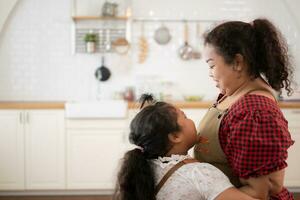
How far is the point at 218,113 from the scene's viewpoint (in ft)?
4.13

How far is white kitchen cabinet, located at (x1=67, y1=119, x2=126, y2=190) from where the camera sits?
146 inches

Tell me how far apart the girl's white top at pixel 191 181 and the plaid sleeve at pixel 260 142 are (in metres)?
0.07

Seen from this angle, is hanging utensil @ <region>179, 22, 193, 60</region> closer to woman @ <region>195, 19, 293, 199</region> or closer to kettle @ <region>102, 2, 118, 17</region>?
kettle @ <region>102, 2, 118, 17</region>

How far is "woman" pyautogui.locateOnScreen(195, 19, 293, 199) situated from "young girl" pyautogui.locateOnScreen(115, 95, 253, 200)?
73 mm

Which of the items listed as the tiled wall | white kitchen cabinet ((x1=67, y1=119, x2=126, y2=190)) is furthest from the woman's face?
the tiled wall

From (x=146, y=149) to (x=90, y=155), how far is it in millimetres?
2648

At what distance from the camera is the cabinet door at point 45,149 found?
369cm

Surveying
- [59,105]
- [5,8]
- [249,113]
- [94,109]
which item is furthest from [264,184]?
[5,8]

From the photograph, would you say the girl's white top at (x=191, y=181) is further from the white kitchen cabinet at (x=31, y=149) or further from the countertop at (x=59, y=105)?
the white kitchen cabinet at (x=31, y=149)

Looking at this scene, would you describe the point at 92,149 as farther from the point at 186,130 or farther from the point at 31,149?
the point at 186,130

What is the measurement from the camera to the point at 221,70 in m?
1.16

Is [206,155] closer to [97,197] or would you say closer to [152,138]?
[152,138]

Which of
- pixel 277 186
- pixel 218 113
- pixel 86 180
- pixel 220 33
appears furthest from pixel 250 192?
pixel 86 180

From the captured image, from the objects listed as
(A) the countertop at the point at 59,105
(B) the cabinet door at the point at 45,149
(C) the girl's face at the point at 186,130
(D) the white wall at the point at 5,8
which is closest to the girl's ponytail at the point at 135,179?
(C) the girl's face at the point at 186,130
